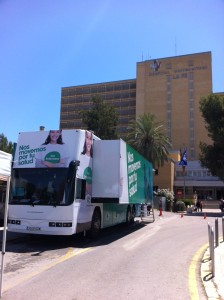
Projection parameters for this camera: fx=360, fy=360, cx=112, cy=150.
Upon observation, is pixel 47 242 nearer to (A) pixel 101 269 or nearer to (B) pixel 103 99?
(A) pixel 101 269

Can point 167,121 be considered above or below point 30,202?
above

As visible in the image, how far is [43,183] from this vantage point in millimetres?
11852

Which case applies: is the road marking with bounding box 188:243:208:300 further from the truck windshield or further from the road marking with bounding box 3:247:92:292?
the truck windshield

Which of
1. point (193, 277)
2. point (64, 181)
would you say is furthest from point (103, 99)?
point (193, 277)

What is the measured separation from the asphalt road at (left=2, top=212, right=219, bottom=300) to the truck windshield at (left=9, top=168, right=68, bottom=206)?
148 cm

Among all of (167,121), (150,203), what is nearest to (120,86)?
(167,121)

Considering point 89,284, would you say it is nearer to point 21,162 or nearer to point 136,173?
point 21,162

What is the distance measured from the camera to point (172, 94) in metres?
116

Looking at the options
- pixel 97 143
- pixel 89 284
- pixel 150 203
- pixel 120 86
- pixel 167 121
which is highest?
pixel 120 86

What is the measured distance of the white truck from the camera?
1151cm

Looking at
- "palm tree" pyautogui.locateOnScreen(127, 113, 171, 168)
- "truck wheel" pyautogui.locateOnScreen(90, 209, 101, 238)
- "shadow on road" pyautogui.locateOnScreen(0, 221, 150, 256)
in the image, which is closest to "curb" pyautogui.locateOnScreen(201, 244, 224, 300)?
"shadow on road" pyautogui.locateOnScreen(0, 221, 150, 256)

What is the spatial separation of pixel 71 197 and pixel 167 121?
4164 inches

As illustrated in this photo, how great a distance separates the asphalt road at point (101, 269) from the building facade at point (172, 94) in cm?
9759

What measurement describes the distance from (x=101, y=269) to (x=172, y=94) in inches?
4383
